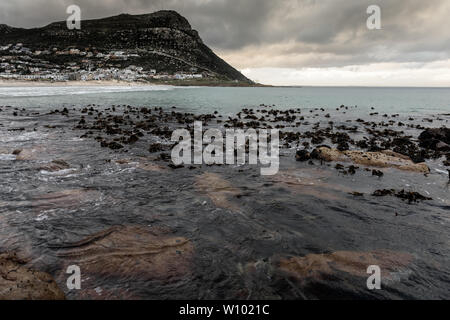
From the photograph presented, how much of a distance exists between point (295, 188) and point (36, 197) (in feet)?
35.2

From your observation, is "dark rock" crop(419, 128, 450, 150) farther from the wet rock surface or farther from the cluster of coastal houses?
the cluster of coastal houses

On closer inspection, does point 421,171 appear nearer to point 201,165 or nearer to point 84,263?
point 201,165

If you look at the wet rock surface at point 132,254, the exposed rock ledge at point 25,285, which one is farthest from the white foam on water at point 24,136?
the exposed rock ledge at point 25,285

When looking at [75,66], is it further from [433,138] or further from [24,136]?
[433,138]

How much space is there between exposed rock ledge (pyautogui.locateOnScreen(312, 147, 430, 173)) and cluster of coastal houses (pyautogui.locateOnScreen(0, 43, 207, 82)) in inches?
5616

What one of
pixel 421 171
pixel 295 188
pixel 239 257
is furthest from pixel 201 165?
pixel 421 171

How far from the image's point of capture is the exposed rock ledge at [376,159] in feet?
50.1

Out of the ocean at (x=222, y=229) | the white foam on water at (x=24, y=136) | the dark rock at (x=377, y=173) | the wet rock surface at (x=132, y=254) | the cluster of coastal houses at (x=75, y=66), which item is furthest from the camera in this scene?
the cluster of coastal houses at (x=75, y=66)

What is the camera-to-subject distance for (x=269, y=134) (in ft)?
82.9

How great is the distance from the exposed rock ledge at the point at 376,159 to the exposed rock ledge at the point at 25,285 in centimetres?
1513

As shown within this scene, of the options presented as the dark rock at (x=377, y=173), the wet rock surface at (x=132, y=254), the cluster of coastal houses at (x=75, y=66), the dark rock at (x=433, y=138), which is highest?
the cluster of coastal houses at (x=75, y=66)

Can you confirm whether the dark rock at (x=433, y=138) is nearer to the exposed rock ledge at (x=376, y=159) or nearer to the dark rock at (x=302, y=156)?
the exposed rock ledge at (x=376, y=159)

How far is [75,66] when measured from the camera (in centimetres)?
16462
